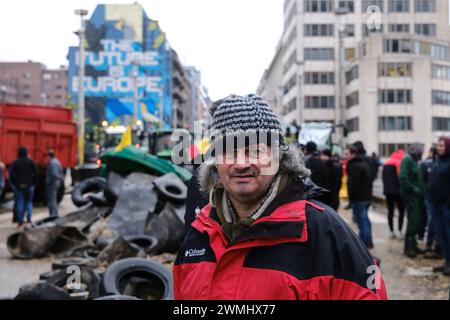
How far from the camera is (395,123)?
217 ft

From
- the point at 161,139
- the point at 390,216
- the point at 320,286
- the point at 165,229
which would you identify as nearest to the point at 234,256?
the point at 320,286

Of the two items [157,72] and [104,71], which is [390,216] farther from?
[157,72]

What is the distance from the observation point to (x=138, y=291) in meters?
6.21

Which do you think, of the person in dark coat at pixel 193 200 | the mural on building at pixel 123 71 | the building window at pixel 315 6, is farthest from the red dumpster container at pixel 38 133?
the building window at pixel 315 6

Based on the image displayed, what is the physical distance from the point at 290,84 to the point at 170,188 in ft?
243

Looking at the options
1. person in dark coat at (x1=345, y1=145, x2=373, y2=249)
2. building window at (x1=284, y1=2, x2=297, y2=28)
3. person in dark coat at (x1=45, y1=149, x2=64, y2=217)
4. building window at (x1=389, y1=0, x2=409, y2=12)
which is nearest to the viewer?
person in dark coat at (x1=345, y1=145, x2=373, y2=249)

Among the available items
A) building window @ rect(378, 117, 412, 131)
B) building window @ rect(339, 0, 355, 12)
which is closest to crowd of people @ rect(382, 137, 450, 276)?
building window @ rect(339, 0, 355, 12)

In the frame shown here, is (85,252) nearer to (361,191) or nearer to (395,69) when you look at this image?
(361,191)

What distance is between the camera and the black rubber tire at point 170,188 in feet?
34.1

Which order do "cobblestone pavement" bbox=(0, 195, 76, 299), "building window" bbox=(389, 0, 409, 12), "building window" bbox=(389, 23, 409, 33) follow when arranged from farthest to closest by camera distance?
"building window" bbox=(389, 23, 409, 33) → "building window" bbox=(389, 0, 409, 12) → "cobblestone pavement" bbox=(0, 195, 76, 299)

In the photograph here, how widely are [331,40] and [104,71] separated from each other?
28993 mm

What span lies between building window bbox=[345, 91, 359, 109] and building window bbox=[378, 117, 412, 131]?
3.49m

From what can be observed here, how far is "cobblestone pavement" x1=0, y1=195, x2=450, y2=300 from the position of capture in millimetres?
6930

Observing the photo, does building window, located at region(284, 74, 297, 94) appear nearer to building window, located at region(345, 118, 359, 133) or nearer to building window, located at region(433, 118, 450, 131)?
building window, located at region(345, 118, 359, 133)
